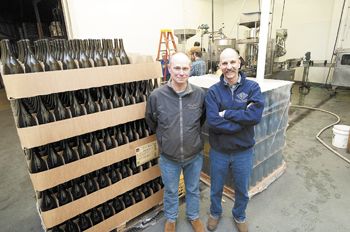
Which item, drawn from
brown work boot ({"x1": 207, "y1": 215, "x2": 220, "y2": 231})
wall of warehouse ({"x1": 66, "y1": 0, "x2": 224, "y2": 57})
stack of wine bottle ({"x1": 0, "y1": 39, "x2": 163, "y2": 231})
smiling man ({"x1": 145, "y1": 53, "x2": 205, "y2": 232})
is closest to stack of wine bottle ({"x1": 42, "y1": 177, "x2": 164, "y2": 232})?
stack of wine bottle ({"x1": 0, "y1": 39, "x2": 163, "y2": 231})

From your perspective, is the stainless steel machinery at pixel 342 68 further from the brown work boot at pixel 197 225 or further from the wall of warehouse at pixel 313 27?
the brown work boot at pixel 197 225

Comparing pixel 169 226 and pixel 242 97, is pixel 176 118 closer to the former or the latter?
pixel 242 97

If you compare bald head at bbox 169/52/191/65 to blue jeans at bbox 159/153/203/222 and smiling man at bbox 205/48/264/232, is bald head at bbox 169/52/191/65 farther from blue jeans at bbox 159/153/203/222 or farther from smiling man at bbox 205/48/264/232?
blue jeans at bbox 159/153/203/222

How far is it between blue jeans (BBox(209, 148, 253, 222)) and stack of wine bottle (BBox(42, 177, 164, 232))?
58 centimetres

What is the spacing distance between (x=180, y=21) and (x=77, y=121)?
641cm

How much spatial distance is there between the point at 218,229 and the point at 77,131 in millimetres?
1385

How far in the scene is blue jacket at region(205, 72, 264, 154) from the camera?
57.5 inches

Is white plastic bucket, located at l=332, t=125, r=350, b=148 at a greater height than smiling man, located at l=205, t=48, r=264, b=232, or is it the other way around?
smiling man, located at l=205, t=48, r=264, b=232

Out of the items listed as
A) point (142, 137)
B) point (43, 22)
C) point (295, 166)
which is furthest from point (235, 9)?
point (142, 137)

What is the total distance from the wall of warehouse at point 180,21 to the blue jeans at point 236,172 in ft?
14.7

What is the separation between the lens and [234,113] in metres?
1.45

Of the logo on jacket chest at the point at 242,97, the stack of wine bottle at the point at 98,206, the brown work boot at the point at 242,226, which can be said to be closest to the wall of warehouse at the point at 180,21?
the stack of wine bottle at the point at 98,206

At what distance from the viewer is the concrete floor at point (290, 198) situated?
6.23 ft

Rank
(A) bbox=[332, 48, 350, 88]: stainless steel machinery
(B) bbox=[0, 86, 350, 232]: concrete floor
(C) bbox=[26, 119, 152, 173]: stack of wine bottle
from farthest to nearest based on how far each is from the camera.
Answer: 1. (A) bbox=[332, 48, 350, 88]: stainless steel machinery
2. (B) bbox=[0, 86, 350, 232]: concrete floor
3. (C) bbox=[26, 119, 152, 173]: stack of wine bottle
